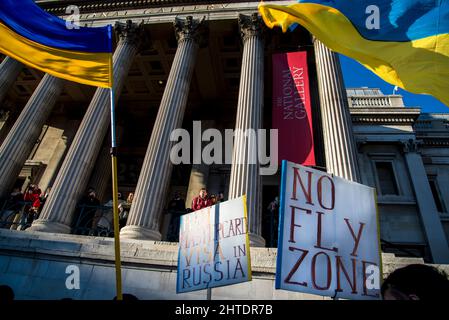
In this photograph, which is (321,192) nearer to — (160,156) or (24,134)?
(160,156)

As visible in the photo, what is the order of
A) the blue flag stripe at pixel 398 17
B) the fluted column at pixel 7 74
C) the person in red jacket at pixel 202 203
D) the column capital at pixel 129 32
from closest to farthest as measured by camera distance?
the blue flag stripe at pixel 398 17 < the person in red jacket at pixel 202 203 < the fluted column at pixel 7 74 < the column capital at pixel 129 32

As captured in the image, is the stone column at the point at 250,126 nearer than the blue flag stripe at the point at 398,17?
No

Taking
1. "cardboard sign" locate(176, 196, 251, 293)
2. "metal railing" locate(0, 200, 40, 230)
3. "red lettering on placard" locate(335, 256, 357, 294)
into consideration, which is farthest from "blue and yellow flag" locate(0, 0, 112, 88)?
"red lettering on placard" locate(335, 256, 357, 294)

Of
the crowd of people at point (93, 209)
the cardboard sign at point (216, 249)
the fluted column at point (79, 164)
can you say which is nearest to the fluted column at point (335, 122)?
the crowd of people at point (93, 209)

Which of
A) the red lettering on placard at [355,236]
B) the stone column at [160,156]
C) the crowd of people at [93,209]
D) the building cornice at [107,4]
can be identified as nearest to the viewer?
the red lettering on placard at [355,236]

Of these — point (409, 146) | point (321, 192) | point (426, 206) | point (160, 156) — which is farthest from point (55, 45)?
point (409, 146)

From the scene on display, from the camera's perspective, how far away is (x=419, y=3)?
27.7ft

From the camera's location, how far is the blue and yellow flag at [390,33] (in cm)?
719

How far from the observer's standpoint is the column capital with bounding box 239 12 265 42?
15547 millimetres

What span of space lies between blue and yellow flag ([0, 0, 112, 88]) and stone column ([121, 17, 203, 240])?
13.5ft

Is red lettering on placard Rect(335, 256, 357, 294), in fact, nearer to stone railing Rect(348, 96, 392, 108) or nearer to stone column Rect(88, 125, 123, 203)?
stone column Rect(88, 125, 123, 203)

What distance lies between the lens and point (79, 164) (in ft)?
40.4

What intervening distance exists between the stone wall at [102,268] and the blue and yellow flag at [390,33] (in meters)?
4.78

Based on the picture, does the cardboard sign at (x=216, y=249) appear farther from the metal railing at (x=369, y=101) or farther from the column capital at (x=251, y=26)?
the metal railing at (x=369, y=101)
